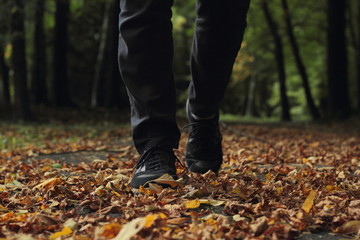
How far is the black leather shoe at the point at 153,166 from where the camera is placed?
83.5 inches

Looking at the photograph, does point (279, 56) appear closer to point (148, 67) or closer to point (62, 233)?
point (148, 67)

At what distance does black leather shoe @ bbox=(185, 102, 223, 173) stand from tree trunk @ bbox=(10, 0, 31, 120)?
25.9ft

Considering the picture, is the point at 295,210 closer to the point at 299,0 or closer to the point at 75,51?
the point at 299,0

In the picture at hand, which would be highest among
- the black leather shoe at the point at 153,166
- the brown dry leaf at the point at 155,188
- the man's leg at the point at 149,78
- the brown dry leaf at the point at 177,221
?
the man's leg at the point at 149,78

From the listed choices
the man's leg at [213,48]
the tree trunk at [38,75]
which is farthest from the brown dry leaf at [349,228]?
the tree trunk at [38,75]

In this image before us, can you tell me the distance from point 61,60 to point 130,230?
48.6 ft

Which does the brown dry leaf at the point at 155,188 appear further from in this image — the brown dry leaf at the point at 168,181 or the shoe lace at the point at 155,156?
the shoe lace at the point at 155,156

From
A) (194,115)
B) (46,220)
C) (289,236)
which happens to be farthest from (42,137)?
(289,236)

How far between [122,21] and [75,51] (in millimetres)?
22891

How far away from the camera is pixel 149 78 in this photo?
2184 millimetres

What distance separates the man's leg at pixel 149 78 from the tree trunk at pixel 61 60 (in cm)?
1325

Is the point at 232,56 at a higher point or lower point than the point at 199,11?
lower

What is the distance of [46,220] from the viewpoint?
1601 mm

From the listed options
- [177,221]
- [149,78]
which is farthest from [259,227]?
[149,78]
